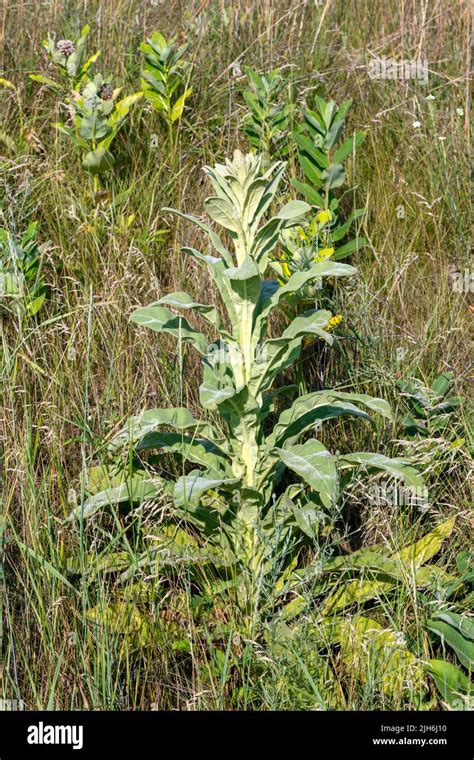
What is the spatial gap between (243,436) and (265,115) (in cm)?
168

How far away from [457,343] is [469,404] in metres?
0.38

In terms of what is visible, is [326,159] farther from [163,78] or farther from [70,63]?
[70,63]

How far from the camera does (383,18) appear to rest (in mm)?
4492

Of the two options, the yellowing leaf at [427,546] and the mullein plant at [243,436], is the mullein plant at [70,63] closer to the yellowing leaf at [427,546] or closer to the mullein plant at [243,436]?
the mullein plant at [243,436]

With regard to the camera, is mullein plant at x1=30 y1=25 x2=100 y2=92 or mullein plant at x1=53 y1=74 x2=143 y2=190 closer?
mullein plant at x1=53 y1=74 x2=143 y2=190

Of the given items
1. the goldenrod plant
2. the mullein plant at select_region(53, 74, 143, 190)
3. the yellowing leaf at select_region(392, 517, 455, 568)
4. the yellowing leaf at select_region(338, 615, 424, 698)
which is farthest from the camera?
the mullein plant at select_region(53, 74, 143, 190)

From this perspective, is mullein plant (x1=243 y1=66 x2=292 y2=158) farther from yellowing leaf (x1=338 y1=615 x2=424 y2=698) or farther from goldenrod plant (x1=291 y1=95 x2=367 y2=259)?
yellowing leaf (x1=338 y1=615 x2=424 y2=698)

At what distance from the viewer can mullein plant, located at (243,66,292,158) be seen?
3391mm

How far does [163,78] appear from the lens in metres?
3.60

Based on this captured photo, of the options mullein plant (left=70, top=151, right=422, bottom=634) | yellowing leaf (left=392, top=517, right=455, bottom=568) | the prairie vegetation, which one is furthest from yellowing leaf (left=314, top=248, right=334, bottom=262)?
yellowing leaf (left=392, top=517, right=455, bottom=568)

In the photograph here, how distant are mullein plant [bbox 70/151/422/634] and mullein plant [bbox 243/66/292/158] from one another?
4.16 feet

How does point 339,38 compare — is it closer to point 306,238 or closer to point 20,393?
point 306,238

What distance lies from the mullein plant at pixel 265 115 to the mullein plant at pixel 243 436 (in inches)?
49.9

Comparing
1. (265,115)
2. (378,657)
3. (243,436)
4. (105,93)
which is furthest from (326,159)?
(378,657)
